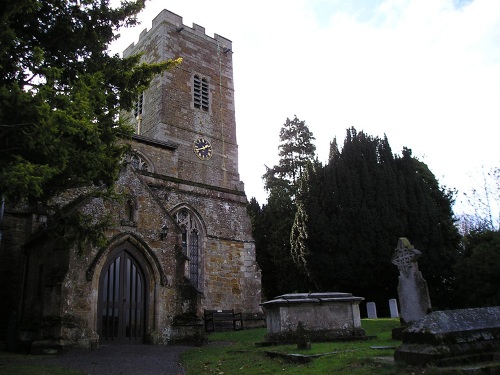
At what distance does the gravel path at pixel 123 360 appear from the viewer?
25.6ft

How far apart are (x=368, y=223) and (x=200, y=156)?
387 inches

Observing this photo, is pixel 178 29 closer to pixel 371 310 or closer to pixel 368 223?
pixel 368 223

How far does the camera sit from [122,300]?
39.5 feet

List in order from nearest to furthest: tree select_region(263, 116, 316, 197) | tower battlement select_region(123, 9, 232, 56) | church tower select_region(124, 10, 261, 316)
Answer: church tower select_region(124, 10, 261, 316)
tower battlement select_region(123, 9, 232, 56)
tree select_region(263, 116, 316, 197)

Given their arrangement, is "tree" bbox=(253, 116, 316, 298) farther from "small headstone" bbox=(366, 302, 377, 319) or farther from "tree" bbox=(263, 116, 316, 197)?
"small headstone" bbox=(366, 302, 377, 319)

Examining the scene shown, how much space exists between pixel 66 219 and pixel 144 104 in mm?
17716

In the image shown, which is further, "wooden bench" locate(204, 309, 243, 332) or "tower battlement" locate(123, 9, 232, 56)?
"tower battlement" locate(123, 9, 232, 56)

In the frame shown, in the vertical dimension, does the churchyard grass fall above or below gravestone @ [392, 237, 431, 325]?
below

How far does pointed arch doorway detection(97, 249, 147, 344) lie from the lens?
11628 mm

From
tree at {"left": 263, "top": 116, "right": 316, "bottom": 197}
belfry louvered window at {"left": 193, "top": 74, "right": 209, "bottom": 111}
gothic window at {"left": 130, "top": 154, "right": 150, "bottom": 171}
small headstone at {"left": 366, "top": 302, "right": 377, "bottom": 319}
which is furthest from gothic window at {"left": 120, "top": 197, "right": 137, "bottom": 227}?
tree at {"left": 263, "top": 116, "right": 316, "bottom": 197}

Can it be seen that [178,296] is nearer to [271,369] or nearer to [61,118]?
[271,369]

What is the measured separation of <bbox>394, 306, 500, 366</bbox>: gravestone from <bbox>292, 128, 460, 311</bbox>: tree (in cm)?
1710

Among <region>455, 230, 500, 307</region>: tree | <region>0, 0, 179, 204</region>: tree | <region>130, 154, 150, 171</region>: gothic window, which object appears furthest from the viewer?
<region>130, 154, 150, 171</region>: gothic window

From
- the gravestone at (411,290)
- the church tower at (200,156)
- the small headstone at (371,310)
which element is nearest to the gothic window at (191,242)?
the church tower at (200,156)
